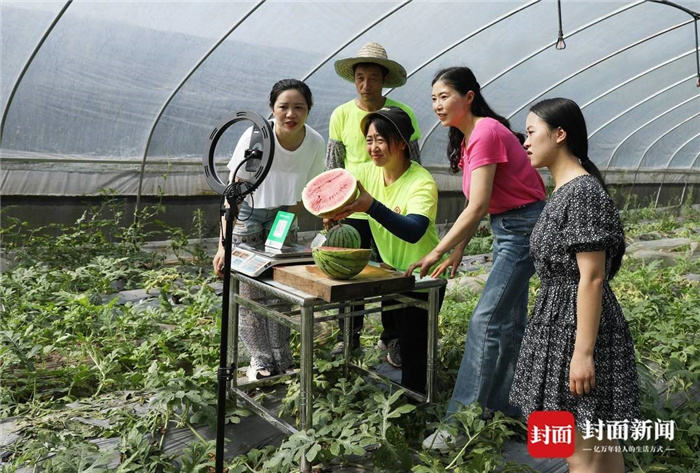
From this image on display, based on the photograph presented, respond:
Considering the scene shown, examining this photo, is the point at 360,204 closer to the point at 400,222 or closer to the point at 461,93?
the point at 400,222

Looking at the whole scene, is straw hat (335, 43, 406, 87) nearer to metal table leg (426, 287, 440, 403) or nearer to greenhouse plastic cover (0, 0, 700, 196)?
metal table leg (426, 287, 440, 403)

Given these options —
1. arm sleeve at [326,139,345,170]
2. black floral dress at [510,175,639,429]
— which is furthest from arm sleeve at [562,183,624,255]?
arm sleeve at [326,139,345,170]

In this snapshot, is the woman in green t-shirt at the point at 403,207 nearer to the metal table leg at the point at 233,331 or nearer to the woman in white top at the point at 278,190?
the woman in white top at the point at 278,190

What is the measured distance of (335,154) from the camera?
3.30m

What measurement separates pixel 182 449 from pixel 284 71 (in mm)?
4486

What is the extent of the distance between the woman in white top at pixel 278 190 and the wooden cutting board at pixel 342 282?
45 centimetres

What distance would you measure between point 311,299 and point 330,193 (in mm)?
463

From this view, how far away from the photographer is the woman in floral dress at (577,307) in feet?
5.50

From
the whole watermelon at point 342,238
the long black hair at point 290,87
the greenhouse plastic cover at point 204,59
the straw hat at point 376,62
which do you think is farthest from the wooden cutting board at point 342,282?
the greenhouse plastic cover at point 204,59

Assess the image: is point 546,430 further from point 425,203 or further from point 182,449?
point 182,449

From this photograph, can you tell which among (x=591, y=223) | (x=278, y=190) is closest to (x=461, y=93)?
(x=591, y=223)

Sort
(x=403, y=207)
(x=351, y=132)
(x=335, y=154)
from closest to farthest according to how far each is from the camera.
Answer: (x=403, y=207), (x=351, y=132), (x=335, y=154)

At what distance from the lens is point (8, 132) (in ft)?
17.4

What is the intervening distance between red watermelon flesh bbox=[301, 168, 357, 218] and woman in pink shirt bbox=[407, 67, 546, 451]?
0.40 m
